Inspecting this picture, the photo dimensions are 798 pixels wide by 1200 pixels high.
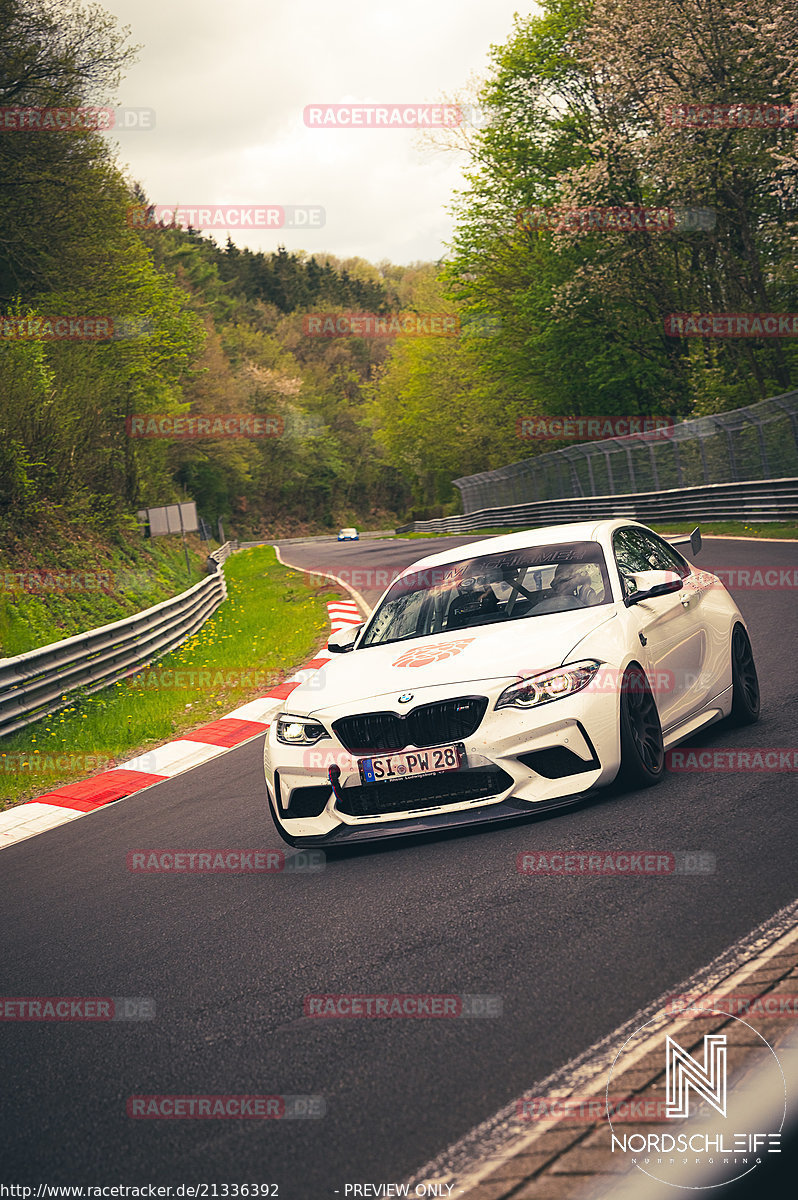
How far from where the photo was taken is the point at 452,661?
558 cm

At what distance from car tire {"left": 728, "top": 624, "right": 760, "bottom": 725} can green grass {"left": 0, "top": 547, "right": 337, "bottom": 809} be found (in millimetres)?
6331

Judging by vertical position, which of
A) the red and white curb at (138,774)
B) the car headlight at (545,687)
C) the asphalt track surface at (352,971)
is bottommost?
the red and white curb at (138,774)

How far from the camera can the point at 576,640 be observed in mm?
5523

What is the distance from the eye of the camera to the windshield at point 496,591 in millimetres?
6340

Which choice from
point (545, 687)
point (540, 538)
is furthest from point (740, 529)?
point (545, 687)

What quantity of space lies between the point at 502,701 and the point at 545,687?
23 cm

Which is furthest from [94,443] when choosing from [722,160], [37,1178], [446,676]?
[37,1178]

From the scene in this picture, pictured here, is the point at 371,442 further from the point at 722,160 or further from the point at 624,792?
the point at 624,792

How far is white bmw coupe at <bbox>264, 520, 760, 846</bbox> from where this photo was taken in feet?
16.9

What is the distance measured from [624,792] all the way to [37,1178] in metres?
3.65

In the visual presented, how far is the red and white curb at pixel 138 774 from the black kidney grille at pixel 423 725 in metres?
2.29

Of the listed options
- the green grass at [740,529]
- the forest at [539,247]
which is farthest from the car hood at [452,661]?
the green grass at [740,529]

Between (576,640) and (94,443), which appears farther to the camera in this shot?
(94,443)

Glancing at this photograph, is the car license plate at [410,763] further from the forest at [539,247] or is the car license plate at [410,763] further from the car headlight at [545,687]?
the forest at [539,247]
